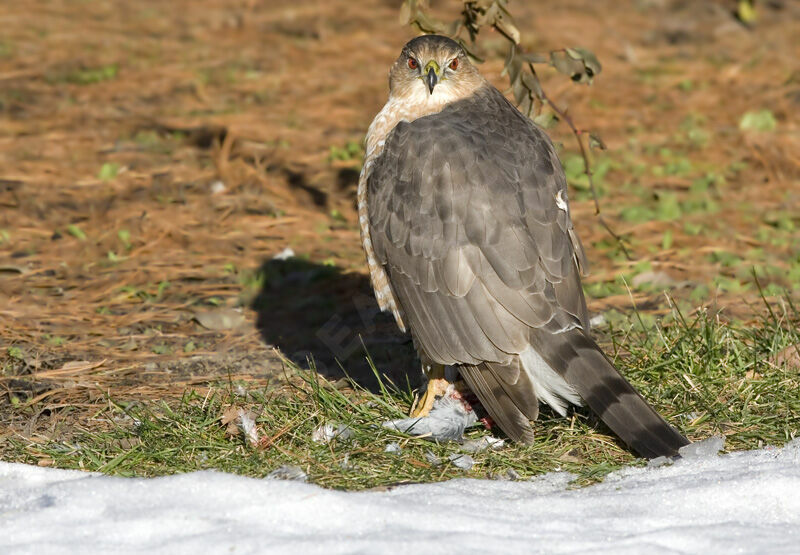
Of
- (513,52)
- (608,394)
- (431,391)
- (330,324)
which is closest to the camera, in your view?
(608,394)

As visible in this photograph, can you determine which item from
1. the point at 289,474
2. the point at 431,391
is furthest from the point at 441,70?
the point at 289,474

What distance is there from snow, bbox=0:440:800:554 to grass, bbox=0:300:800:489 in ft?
0.66

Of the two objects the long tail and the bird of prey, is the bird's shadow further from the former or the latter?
the long tail

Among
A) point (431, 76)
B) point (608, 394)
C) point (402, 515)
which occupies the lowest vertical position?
point (402, 515)

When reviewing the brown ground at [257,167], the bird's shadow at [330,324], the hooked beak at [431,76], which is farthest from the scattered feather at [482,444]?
the hooked beak at [431,76]

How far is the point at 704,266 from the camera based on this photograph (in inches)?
245

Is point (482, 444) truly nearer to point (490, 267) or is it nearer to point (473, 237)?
point (490, 267)

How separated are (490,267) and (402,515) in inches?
46.3

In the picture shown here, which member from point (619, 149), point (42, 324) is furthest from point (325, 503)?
point (619, 149)

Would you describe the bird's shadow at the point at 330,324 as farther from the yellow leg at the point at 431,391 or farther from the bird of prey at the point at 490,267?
the bird of prey at the point at 490,267

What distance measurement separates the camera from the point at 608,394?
394cm

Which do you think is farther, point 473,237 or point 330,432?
point 473,237

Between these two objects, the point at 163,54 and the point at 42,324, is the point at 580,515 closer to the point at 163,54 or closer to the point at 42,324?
the point at 42,324

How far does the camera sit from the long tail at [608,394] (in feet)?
12.7
